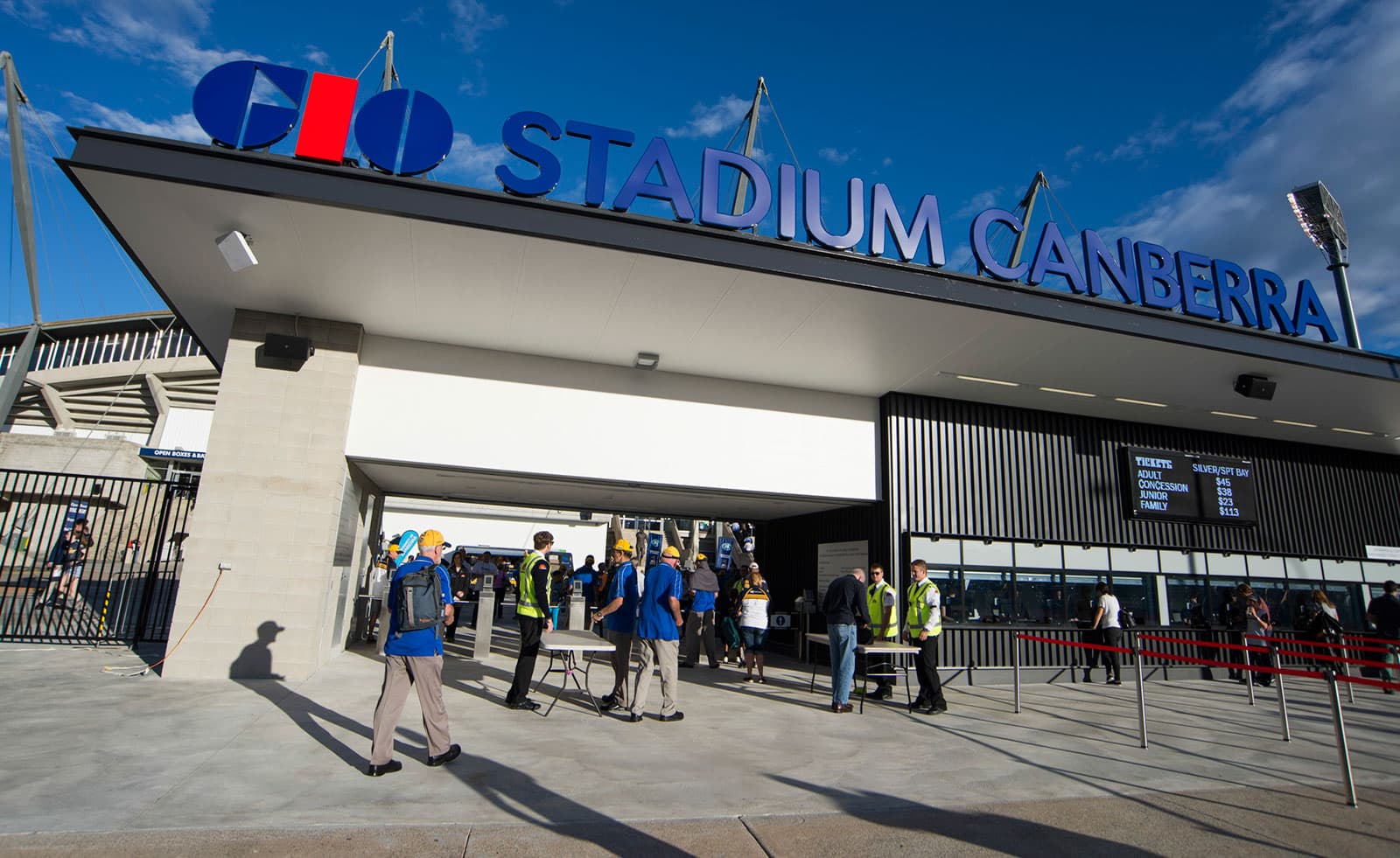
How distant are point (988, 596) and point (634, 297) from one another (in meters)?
7.45

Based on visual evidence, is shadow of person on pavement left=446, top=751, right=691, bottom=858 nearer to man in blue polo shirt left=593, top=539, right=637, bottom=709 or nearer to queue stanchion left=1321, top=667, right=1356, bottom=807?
man in blue polo shirt left=593, top=539, right=637, bottom=709

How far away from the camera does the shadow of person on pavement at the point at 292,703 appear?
536 centimetres

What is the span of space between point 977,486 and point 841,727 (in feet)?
18.5

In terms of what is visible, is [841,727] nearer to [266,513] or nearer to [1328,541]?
[266,513]

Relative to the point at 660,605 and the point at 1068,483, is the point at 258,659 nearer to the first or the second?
the point at 660,605

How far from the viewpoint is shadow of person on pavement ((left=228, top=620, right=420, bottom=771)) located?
17.6 ft

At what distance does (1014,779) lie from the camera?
17.0 feet

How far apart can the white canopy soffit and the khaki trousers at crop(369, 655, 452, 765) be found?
4.03 meters

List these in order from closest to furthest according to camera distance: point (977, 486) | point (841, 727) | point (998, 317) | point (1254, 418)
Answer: point (841, 727), point (998, 317), point (977, 486), point (1254, 418)

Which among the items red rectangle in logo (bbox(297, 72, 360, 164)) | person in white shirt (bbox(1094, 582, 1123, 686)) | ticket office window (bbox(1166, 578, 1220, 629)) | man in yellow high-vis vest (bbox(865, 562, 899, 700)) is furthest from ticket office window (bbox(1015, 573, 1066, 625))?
red rectangle in logo (bbox(297, 72, 360, 164))

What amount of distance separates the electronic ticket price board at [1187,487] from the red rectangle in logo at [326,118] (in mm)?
12868

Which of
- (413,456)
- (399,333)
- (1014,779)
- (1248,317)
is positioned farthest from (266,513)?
(1248,317)

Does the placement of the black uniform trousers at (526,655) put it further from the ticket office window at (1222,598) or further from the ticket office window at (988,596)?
the ticket office window at (1222,598)

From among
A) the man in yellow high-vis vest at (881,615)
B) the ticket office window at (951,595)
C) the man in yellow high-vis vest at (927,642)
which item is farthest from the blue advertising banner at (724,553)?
the man in yellow high-vis vest at (927,642)
